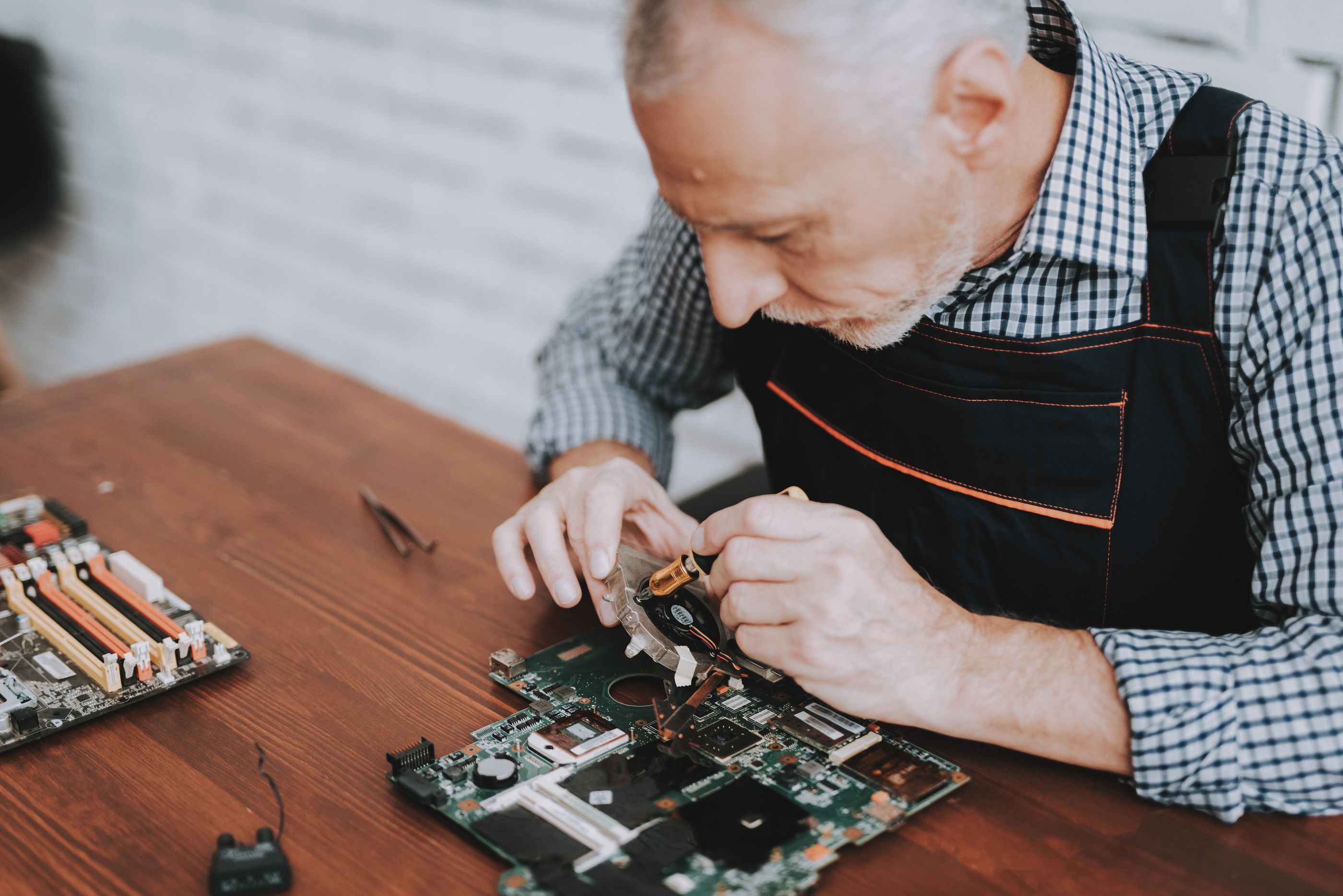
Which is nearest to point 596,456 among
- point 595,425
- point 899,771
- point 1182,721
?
point 595,425

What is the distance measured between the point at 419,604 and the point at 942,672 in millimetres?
574

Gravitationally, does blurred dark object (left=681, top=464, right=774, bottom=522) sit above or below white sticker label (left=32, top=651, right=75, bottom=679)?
above

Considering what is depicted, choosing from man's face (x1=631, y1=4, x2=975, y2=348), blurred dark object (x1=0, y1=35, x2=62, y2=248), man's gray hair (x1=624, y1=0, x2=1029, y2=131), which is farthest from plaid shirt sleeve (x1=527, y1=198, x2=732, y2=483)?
blurred dark object (x1=0, y1=35, x2=62, y2=248)

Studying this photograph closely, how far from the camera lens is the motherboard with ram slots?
1044 mm

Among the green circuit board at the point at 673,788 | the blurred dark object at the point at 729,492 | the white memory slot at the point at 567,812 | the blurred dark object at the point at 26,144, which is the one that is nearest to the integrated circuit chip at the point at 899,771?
the green circuit board at the point at 673,788

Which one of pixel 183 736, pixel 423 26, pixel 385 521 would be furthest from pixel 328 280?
pixel 183 736

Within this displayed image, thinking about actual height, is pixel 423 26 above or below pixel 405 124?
above

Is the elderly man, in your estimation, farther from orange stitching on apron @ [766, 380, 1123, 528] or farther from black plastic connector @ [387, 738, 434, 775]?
black plastic connector @ [387, 738, 434, 775]

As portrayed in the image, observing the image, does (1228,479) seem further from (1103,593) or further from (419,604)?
(419,604)

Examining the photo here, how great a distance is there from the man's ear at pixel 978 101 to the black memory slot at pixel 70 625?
92 centimetres

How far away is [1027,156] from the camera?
1.18 m

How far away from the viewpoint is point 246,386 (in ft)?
5.89

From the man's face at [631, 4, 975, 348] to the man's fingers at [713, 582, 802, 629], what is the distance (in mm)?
266

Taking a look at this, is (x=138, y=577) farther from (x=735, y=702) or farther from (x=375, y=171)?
(x=375, y=171)
